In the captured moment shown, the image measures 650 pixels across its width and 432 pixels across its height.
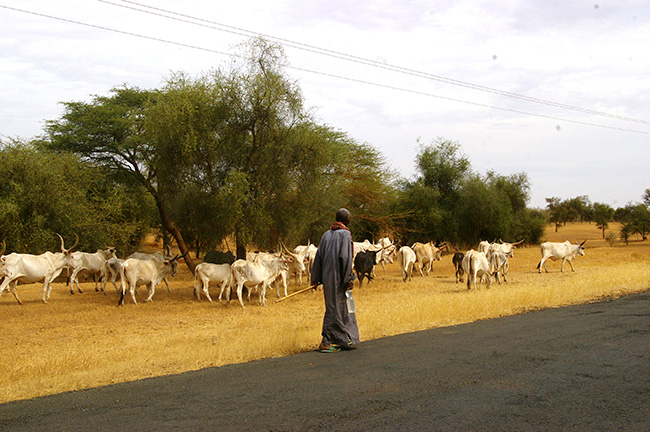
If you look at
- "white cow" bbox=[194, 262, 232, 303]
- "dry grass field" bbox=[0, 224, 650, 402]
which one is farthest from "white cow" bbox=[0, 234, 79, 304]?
"white cow" bbox=[194, 262, 232, 303]

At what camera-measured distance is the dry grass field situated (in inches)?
340

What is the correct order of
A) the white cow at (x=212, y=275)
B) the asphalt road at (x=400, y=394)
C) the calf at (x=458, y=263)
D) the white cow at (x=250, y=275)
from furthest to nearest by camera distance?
the calf at (x=458, y=263) → the white cow at (x=212, y=275) → the white cow at (x=250, y=275) → the asphalt road at (x=400, y=394)

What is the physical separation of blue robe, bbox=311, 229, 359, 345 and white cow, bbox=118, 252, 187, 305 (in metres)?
11.3

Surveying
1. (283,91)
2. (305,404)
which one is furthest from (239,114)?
(305,404)

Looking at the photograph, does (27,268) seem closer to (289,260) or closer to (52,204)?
(52,204)

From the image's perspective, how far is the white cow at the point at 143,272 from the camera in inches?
736

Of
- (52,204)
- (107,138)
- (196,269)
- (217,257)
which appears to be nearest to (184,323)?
(196,269)

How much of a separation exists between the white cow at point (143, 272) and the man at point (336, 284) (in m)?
11.3

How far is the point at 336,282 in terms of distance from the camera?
9.05m

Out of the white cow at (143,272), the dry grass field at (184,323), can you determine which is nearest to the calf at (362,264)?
the dry grass field at (184,323)

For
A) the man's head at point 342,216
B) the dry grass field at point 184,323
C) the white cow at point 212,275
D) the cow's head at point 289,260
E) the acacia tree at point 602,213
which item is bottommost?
the dry grass field at point 184,323

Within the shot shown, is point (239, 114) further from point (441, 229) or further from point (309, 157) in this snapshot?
point (441, 229)

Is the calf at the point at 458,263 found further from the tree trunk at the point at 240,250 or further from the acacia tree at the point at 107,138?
the acacia tree at the point at 107,138

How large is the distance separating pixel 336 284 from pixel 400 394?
3.15 m
